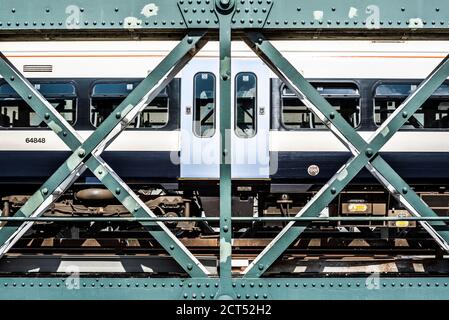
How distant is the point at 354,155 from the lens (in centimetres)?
409

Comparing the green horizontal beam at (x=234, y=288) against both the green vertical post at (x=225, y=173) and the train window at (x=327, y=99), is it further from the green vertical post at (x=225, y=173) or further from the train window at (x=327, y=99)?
the train window at (x=327, y=99)

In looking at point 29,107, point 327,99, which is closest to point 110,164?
point 29,107

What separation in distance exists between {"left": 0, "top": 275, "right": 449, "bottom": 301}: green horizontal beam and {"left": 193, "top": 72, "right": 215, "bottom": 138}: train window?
6498mm

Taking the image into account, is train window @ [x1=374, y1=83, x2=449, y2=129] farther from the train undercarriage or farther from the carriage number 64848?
the carriage number 64848

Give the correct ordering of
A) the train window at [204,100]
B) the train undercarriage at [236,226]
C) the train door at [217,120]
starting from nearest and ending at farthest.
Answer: the train undercarriage at [236,226]
the train door at [217,120]
the train window at [204,100]

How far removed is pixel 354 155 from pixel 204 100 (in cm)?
658

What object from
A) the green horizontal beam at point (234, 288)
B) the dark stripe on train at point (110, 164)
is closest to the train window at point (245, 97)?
the dark stripe on train at point (110, 164)

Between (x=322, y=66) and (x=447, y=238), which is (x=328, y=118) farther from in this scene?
(x=322, y=66)

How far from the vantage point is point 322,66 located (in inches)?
412

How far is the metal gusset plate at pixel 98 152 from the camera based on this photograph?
405 cm

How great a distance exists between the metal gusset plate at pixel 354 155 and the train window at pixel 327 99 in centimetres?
632

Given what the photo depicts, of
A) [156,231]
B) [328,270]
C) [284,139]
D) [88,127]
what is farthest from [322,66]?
[156,231]

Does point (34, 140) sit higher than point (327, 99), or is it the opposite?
point (327, 99)

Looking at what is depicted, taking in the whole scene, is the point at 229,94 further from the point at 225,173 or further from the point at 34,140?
the point at 34,140
